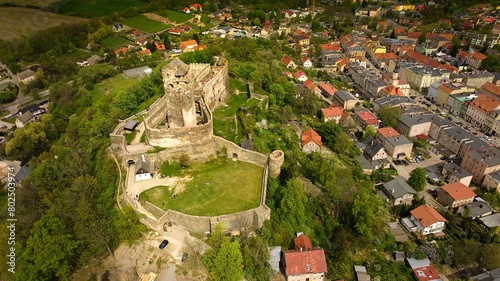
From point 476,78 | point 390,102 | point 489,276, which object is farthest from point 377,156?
point 476,78

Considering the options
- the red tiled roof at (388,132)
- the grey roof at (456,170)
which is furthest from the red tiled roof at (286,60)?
the grey roof at (456,170)

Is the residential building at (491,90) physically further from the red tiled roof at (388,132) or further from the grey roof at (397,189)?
the grey roof at (397,189)

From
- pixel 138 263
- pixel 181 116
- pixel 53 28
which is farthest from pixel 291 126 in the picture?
pixel 53 28

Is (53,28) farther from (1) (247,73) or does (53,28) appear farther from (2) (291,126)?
(2) (291,126)

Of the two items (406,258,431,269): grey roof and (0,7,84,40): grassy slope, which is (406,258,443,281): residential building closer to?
(406,258,431,269): grey roof

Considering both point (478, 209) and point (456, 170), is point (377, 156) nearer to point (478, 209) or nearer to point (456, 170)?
point (456, 170)
